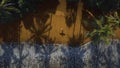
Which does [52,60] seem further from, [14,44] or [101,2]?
[101,2]

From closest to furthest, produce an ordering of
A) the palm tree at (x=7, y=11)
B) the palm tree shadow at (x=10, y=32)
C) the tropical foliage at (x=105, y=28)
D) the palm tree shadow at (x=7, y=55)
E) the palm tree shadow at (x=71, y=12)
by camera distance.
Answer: the palm tree at (x=7, y=11) < the tropical foliage at (x=105, y=28) < the palm tree shadow at (x=7, y=55) < the palm tree shadow at (x=10, y=32) < the palm tree shadow at (x=71, y=12)

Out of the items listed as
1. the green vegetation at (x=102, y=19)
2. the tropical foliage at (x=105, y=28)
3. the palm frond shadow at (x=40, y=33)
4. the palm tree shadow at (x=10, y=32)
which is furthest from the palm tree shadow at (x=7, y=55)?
the tropical foliage at (x=105, y=28)

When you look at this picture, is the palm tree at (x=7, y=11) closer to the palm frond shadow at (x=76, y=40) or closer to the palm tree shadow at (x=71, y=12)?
the palm tree shadow at (x=71, y=12)

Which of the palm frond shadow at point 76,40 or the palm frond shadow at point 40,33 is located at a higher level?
the palm frond shadow at point 40,33

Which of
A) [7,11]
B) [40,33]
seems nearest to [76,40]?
[40,33]

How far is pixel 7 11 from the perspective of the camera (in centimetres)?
1299

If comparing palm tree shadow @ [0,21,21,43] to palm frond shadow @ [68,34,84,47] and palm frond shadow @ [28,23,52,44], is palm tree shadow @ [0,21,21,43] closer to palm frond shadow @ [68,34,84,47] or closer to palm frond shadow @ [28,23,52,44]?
palm frond shadow @ [28,23,52,44]

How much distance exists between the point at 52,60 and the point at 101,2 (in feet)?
9.46

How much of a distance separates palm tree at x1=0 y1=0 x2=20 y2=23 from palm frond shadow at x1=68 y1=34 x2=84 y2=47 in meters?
2.39

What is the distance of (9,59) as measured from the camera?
1423 cm

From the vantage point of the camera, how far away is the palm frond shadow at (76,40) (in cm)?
1495

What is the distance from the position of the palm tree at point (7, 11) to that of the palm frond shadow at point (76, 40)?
2392 millimetres

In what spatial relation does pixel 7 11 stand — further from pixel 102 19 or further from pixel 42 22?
pixel 102 19

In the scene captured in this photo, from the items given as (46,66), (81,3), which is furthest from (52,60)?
(81,3)
